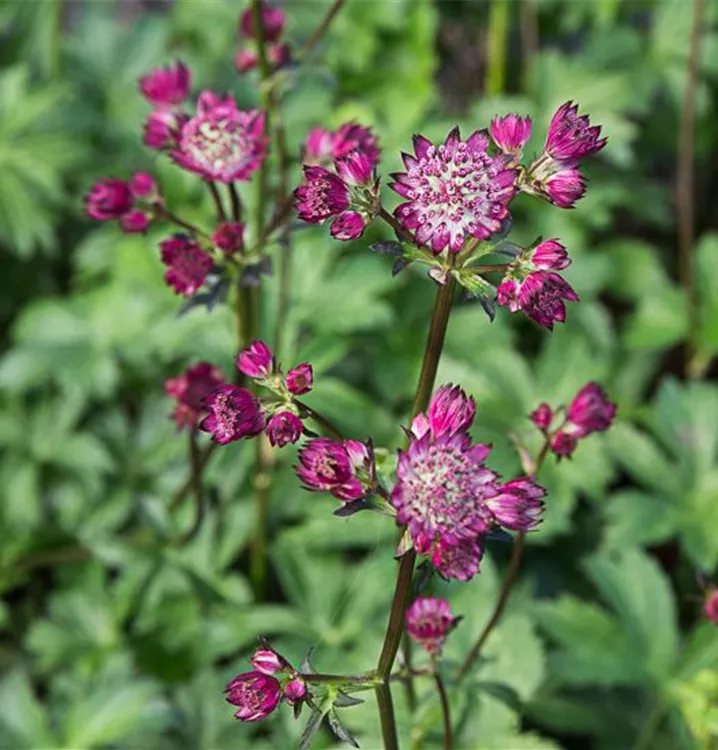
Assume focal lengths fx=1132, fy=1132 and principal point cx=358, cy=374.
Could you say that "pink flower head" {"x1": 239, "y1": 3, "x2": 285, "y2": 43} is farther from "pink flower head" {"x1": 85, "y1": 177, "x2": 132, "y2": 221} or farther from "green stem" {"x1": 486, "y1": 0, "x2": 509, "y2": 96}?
"green stem" {"x1": 486, "y1": 0, "x2": 509, "y2": 96}

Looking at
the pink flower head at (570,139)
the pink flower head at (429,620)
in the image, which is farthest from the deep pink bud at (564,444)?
the pink flower head at (570,139)

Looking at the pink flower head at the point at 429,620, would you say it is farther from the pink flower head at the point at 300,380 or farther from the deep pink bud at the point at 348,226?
the deep pink bud at the point at 348,226

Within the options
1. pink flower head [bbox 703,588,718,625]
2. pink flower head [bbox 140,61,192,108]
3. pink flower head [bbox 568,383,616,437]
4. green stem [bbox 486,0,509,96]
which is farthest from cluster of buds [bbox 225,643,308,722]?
green stem [bbox 486,0,509,96]

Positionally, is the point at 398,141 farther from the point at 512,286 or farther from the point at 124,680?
the point at 512,286

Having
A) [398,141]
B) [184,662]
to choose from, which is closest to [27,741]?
[184,662]

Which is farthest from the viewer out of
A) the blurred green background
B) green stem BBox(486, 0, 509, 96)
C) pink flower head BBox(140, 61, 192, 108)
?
green stem BBox(486, 0, 509, 96)
